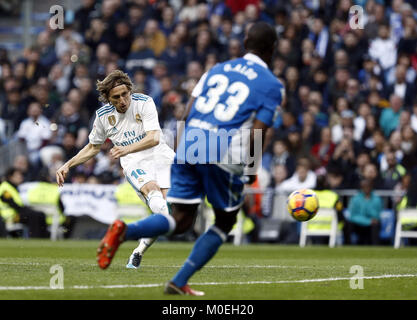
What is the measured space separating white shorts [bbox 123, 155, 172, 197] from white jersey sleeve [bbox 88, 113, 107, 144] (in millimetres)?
527

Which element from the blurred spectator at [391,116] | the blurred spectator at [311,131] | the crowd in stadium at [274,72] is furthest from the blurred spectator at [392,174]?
the blurred spectator at [311,131]

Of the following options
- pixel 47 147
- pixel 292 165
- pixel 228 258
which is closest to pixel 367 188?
pixel 292 165

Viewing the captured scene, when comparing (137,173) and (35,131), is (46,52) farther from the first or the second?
(137,173)

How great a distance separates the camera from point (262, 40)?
7293 mm

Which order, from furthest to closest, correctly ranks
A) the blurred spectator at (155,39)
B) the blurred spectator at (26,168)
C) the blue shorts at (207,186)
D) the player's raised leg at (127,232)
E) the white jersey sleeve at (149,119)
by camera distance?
the blurred spectator at (155,39)
the blurred spectator at (26,168)
the white jersey sleeve at (149,119)
the blue shorts at (207,186)
the player's raised leg at (127,232)

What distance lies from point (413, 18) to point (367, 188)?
4126 mm

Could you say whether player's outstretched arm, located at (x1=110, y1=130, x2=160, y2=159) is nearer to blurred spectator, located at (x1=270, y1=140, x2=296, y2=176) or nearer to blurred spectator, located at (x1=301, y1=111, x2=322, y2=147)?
blurred spectator, located at (x1=270, y1=140, x2=296, y2=176)

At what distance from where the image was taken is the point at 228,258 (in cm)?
1337

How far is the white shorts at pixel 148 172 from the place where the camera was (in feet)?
35.2

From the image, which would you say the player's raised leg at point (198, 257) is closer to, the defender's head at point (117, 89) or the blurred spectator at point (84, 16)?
the defender's head at point (117, 89)

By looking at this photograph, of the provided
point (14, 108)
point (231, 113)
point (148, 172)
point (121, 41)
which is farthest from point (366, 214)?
point (231, 113)

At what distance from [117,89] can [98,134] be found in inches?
22.2

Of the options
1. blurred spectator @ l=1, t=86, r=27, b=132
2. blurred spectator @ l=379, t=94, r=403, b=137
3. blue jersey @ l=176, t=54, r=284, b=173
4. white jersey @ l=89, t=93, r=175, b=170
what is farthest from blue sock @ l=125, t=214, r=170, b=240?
blurred spectator @ l=1, t=86, r=27, b=132
